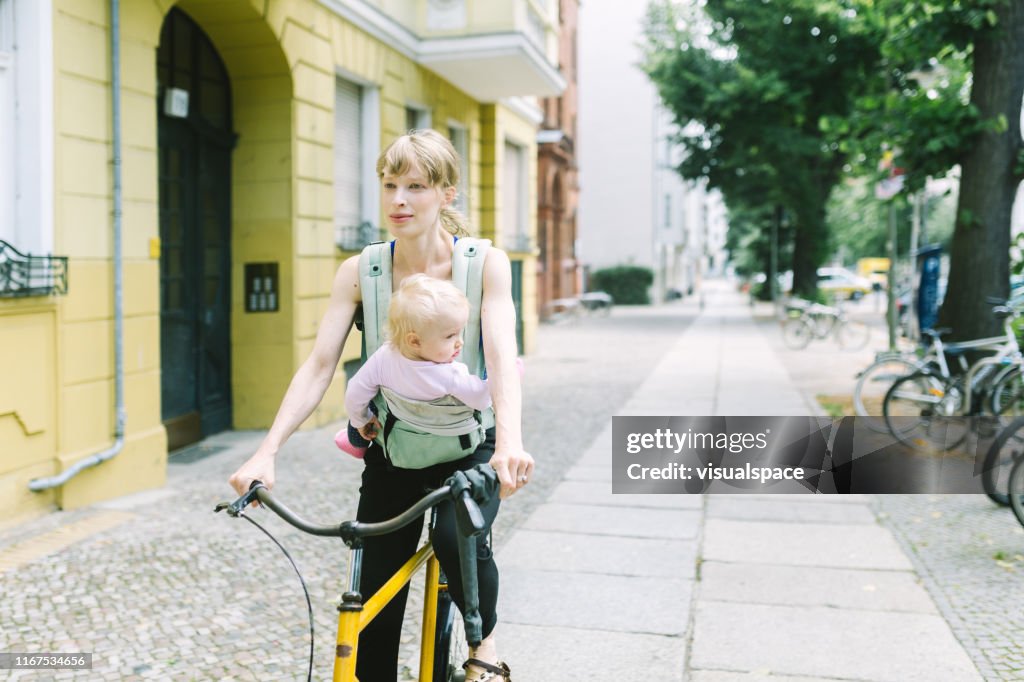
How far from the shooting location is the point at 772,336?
2406cm

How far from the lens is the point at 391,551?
8.63ft

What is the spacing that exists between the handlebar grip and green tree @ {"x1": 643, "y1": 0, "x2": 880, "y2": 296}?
2424cm

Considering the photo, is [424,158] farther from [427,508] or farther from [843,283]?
[843,283]

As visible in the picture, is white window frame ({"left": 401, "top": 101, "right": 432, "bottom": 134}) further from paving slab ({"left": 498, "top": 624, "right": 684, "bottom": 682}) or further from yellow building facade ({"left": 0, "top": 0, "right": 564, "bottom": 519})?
paving slab ({"left": 498, "top": 624, "right": 684, "bottom": 682})

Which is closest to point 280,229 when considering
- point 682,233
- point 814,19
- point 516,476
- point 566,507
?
point 566,507

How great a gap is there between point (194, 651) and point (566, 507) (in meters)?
3.06

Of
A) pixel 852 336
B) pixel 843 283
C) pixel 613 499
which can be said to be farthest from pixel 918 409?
pixel 843 283

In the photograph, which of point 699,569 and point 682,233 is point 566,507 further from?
point 682,233

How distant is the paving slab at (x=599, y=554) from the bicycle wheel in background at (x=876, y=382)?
172 inches

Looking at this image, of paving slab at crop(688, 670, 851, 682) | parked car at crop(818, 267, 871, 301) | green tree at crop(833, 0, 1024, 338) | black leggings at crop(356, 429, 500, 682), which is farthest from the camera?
parked car at crop(818, 267, 871, 301)

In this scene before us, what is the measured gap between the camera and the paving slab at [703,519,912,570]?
5332 mm

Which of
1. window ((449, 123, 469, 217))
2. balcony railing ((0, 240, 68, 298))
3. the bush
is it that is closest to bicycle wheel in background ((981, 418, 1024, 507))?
balcony railing ((0, 240, 68, 298))

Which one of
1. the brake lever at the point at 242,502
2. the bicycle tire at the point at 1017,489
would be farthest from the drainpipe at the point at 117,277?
the bicycle tire at the point at 1017,489

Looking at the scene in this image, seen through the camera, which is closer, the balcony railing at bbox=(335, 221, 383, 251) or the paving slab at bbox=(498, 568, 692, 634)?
the paving slab at bbox=(498, 568, 692, 634)
